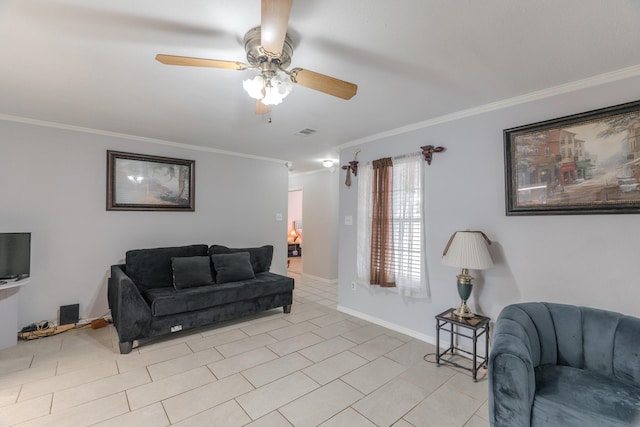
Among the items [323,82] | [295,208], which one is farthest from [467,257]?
[295,208]

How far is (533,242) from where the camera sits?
2.46 meters

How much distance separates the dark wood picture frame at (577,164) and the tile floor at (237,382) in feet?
5.29

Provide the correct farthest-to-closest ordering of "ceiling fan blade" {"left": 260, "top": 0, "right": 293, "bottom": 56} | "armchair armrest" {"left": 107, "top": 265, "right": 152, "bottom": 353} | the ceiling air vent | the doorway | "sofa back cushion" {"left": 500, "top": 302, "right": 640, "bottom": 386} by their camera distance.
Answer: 1. the doorway
2. the ceiling air vent
3. "armchair armrest" {"left": 107, "top": 265, "right": 152, "bottom": 353}
4. "sofa back cushion" {"left": 500, "top": 302, "right": 640, "bottom": 386}
5. "ceiling fan blade" {"left": 260, "top": 0, "right": 293, "bottom": 56}

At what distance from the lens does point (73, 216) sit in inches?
136

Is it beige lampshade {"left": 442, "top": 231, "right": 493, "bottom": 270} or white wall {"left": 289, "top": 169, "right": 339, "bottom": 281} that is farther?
white wall {"left": 289, "top": 169, "right": 339, "bottom": 281}

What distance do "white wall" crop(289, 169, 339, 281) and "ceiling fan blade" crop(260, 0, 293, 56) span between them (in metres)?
4.34

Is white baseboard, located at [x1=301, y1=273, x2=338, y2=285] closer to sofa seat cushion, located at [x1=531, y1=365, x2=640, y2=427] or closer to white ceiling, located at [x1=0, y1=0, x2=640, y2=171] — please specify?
white ceiling, located at [x1=0, y1=0, x2=640, y2=171]

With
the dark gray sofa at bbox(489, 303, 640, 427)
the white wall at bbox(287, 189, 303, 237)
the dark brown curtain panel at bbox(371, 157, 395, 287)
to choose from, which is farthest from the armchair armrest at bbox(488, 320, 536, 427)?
the white wall at bbox(287, 189, 303, 237)

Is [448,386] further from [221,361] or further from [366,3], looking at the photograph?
[366,3]

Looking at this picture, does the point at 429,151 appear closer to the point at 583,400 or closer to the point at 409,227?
the point at 409,227

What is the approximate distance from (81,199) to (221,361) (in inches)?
105

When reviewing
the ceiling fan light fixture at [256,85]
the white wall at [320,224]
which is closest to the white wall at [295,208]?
the white wall at [320,224]

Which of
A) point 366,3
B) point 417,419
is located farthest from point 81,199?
point 417,419

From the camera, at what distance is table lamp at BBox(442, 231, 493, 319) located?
2.41 metres
